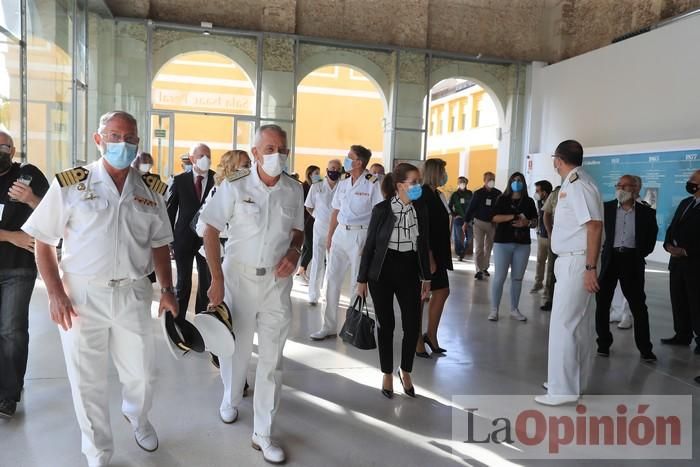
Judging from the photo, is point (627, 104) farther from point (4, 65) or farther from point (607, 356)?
point (4, 65)

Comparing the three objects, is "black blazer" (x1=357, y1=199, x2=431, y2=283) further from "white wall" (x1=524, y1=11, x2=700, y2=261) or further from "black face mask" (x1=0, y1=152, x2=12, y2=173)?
"white wall" (x1=524, y1=11, x2=700, y2=261)

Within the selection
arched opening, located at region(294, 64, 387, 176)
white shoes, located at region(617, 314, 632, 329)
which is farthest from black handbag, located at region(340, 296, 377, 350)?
arched opening, located at region(294, 64, 387, 176)

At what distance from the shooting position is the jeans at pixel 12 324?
3.28 metres

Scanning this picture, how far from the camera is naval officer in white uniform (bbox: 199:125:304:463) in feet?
9.53

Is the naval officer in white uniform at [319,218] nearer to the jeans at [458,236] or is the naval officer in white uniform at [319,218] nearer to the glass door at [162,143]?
the jeans at [458,236]

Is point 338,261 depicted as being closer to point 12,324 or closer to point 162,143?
point 12,324

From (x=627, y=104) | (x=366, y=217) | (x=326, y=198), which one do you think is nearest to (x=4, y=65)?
(x=326, y=198)

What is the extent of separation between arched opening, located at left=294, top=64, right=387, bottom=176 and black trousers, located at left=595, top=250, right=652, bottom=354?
20350mm

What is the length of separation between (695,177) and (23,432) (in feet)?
18.7

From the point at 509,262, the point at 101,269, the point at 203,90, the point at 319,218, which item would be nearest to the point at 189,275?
the point at 319,218

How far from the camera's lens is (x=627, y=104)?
37.7 ft

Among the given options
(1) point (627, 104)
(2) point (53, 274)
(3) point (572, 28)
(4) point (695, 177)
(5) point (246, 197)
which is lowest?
(2) point (53, 274)

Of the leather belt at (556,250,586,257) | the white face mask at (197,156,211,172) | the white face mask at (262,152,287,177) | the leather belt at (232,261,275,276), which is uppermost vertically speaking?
the white face mask at (197,156,211,172)

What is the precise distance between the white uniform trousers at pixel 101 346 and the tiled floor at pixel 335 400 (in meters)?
0.30
